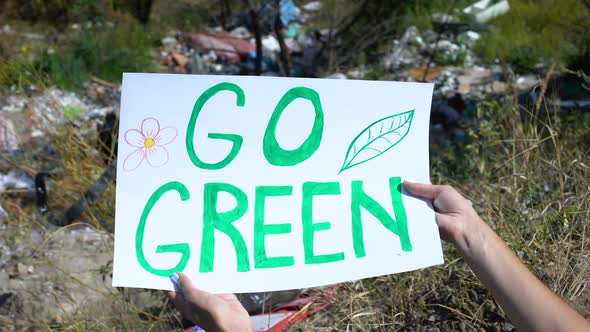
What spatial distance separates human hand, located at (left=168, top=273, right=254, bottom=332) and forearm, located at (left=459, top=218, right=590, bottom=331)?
57cm

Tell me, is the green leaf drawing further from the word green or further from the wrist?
the wrist

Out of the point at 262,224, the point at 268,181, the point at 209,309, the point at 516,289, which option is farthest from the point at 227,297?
the point at 516,289

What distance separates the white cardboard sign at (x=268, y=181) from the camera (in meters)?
1.22

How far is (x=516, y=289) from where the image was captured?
1199mm

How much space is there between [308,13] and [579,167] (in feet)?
21.2

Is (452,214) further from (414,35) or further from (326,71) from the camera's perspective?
(414,35)

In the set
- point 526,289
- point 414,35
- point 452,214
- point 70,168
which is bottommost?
point 70,168

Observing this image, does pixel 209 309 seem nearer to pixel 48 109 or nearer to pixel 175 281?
pixel 175 281

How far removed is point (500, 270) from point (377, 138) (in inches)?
16.9

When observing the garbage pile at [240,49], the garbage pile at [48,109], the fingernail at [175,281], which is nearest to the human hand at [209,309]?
the fingernail at [175,281]

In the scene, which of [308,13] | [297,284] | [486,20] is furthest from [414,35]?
[297,284]

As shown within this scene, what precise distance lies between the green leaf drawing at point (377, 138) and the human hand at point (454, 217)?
0.37ft

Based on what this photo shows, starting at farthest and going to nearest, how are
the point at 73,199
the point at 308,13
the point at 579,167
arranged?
the point at 308,13 < the point at 73,199 < the point at 579,167

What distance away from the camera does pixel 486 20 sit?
7461 mm
